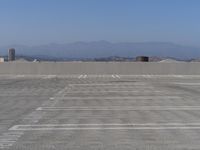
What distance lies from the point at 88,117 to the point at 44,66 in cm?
3659

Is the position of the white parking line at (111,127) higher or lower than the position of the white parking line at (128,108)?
higher

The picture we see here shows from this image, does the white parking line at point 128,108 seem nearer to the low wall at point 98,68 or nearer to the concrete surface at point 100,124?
the concrete surface at point 100,124

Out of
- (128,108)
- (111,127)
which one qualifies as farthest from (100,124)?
(128,108)

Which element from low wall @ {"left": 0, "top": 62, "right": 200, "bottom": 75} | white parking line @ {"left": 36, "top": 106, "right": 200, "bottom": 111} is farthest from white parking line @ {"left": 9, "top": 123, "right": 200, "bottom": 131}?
low wall @ {"left": 0, "top": 62, "right": 200, "bottom": 75}

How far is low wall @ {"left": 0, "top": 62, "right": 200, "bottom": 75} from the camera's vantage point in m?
49.8

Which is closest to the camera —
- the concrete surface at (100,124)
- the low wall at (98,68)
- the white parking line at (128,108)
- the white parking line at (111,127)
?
the concrete surface at (100,124)

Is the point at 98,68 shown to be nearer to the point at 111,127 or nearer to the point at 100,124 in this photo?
the point at 100,124

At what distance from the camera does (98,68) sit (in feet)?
165

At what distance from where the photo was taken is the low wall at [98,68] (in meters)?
49.8

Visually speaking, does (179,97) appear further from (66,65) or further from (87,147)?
(66,65)

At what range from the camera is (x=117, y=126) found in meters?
12.5

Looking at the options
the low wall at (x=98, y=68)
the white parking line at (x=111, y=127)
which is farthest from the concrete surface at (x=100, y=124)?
the low wall at (x=98, y=68)

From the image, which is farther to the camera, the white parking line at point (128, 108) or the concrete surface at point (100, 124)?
the white parking line at point (128, 108)

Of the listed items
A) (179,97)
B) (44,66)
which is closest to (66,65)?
→ (44,66)
